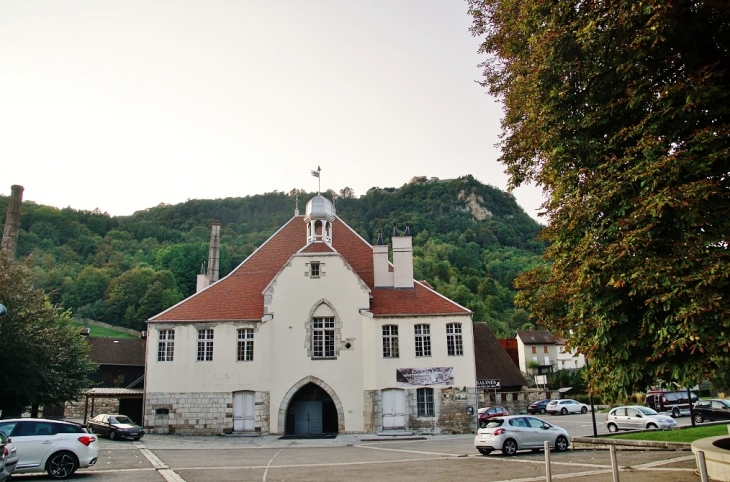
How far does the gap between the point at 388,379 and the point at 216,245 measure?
22064 mm

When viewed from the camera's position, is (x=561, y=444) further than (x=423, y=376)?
No

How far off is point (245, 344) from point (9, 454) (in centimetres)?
1829

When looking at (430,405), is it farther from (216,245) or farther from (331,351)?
(216,245)

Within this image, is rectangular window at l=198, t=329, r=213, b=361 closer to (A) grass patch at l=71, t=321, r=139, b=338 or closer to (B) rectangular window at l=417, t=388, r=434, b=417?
(B) rectangular window at l=417, t=388, r=434, b=417

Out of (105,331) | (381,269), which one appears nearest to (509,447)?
(381,269)

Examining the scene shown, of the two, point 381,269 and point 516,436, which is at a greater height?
point 381,269

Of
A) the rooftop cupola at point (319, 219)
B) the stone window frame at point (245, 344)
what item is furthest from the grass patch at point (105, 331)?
the stone window frame at point (245, 344)

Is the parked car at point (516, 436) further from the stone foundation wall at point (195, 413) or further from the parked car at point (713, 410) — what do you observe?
the parked car at point (713, 410)

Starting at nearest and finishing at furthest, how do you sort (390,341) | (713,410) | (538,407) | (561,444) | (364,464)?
1. (364,464)
2. (561,444)
3. (390,341)
4. (713,410)
5. (538,407)

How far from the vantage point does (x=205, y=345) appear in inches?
1209

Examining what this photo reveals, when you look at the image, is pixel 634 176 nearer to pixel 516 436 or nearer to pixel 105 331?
pixel 516 436

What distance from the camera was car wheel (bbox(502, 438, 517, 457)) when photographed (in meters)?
18.5

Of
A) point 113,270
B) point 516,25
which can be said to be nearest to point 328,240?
point 516,25

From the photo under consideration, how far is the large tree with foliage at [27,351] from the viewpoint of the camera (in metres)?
22.4
